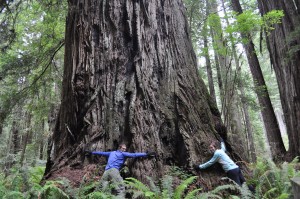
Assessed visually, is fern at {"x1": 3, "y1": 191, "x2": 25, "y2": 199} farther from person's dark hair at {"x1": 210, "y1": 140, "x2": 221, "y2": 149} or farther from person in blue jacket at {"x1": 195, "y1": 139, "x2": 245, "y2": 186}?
person's dark hair at {"x1": 210, "y1": 140, "x2": 221, "y2": 149}

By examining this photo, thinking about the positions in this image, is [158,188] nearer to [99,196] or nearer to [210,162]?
[99,196]

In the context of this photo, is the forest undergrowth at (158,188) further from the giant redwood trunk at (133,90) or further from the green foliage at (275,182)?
the giant redwood trunk at (133,90)

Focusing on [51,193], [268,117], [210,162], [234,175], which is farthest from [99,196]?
[268,117]

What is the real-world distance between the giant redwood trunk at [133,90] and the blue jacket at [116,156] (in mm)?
157

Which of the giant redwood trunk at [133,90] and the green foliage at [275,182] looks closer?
the green foliage at [275,182]

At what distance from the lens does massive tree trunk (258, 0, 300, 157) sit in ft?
26.3

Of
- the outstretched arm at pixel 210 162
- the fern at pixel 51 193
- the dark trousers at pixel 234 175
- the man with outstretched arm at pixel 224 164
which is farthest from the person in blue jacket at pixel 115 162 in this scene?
the dark trousers at pixel 234 175

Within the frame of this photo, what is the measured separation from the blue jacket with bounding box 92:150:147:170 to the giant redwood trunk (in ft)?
0.51

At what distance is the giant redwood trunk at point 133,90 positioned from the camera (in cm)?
480

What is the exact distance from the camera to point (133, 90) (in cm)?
523

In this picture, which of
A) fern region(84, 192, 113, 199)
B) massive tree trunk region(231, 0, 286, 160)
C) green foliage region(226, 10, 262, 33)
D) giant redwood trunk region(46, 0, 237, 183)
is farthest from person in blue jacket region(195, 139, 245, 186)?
massive tree trunk region(231, 0, 286, 160)

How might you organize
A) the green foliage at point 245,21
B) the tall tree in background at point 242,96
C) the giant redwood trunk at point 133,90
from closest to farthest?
the giant redwood trunk at point 133,90, the green foliage at point 245,21, the tall tree in background at point 242,96

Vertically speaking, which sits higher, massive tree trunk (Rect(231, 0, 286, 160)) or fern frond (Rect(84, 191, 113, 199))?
massive tree trunk (Rect(231, 0, 286, 160))

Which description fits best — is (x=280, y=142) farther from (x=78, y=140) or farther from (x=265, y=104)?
(x=78, y=140)
